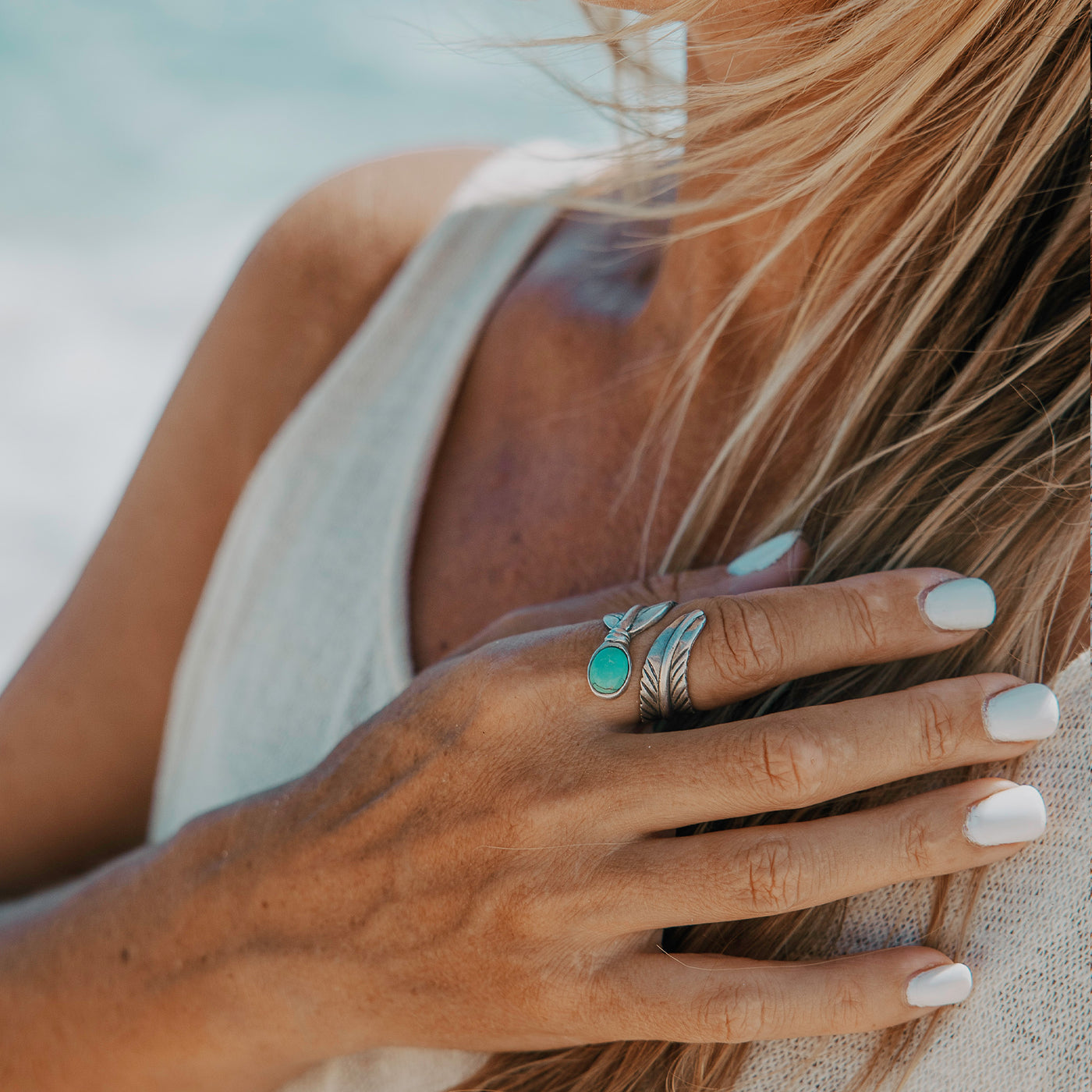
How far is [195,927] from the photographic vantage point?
0.97m

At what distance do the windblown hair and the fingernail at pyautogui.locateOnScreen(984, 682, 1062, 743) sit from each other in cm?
5

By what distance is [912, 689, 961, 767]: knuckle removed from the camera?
695mm

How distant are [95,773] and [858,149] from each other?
124 cm

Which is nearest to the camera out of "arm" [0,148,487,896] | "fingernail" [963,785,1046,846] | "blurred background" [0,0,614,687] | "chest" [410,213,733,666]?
"fingernail" [963,785,1046,846]

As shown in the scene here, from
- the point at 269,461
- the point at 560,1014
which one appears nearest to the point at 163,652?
the point at 269,461

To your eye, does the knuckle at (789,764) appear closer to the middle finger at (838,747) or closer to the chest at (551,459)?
the middle finger at (838,747)

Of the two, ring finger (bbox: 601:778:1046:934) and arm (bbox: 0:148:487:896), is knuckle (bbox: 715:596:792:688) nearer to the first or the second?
ring finger (bbox: 601:778:1046:934)

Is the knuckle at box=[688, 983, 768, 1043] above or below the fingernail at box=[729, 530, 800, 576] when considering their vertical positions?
below

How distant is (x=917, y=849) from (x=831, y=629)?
17 centimetres

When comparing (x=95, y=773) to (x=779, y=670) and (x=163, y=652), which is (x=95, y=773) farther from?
(x=779, y=670)


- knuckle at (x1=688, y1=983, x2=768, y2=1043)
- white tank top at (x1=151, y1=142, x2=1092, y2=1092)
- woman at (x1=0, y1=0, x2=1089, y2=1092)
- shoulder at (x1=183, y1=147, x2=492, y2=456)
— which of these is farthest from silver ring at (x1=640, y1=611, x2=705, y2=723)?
shoulder at (x1=183, y1=147, x2=492, y2=456)

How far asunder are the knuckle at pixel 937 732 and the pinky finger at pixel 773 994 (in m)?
0.15

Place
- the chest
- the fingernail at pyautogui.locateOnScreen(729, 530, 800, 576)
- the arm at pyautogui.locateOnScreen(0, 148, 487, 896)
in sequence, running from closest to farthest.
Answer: the fingernail at pyautogui.locateOnScreen(729, 530, 800, 576) < the chest < the arm at pyautogui.locateOnScreen(0, 148, 487, 896)

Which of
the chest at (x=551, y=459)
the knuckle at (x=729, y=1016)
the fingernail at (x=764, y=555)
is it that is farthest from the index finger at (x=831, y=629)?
the chest at (x=551, y=459)
